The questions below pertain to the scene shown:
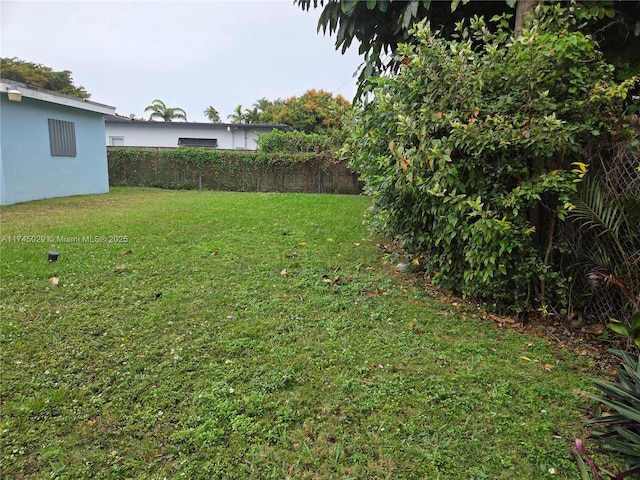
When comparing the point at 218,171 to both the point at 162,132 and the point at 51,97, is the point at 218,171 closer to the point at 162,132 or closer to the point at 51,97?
the point at 51,97

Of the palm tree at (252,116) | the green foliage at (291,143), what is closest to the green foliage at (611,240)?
the green foliage at (291,143)

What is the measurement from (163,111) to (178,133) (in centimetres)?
1128

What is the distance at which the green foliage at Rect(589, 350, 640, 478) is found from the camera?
1.49 meters

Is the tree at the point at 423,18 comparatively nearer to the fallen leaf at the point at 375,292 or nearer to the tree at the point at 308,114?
the fallen leaf at the point at 375,292

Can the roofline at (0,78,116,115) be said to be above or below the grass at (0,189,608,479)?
above

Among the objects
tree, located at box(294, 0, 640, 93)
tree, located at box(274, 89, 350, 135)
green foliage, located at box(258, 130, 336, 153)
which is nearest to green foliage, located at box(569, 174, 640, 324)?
tree, located at box(294, 0, 640, 93)

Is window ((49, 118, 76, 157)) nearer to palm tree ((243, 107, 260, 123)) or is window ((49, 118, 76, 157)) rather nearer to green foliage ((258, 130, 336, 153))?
green foliage ((258, 130, 336, 153))

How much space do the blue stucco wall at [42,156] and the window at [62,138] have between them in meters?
0.11

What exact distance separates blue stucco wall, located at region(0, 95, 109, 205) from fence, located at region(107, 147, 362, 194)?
2071 millimetres

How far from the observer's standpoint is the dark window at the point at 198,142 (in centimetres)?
1938

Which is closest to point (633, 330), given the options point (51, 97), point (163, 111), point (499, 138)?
point (499, 138)

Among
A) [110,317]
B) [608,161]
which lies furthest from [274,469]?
[608,161]

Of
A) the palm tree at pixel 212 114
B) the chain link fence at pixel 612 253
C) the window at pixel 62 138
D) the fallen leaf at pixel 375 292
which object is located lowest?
the fallen leaf at pixel 375 292

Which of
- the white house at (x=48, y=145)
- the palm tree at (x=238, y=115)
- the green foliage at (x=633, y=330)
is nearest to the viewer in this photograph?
the green foliage at (x=633, y=330)
